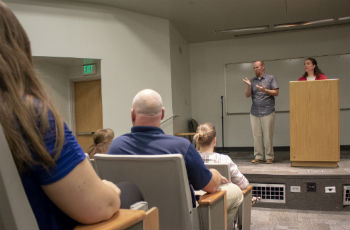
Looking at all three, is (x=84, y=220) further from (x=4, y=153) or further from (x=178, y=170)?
(x=178, y=170)

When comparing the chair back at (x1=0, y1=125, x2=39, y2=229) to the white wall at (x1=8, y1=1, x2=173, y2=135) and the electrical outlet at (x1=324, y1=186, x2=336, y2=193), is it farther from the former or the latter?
the white wall at (x1=8, y1=1, x2=173, y2=135)

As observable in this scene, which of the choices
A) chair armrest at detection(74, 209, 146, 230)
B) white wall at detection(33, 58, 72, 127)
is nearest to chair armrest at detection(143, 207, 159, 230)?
chair armrest at detection(74, 209, 146, 230)

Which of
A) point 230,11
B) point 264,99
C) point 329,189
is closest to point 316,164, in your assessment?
point 329,189

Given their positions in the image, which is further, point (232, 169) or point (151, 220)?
point (232, 169)

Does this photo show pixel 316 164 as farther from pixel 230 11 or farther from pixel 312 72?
pixel 230 11

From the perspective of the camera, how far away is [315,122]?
3.46 metres

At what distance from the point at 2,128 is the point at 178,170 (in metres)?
0.75

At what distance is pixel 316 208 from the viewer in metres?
3.16

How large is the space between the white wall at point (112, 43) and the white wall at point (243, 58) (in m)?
1.59

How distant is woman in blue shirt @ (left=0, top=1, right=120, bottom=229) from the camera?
646 millimetres

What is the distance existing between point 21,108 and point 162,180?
2.57ft

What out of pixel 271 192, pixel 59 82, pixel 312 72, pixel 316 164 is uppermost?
pixel 59 82

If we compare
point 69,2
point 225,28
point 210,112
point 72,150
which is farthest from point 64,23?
point 72,150

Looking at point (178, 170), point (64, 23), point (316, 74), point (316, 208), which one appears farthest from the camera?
point (64, 23)
